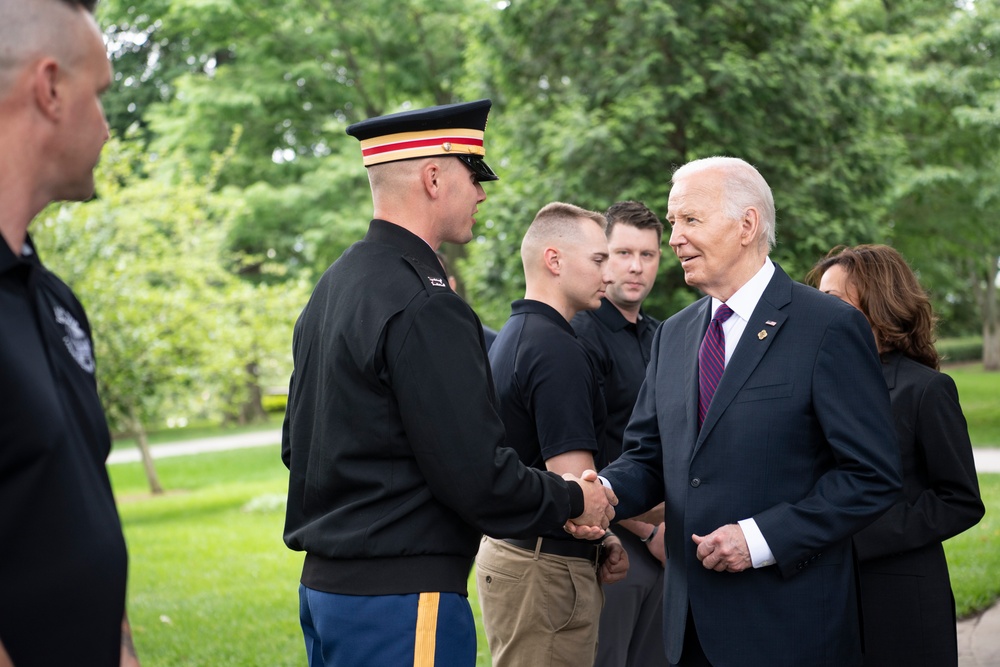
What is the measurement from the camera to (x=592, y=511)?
11.4ft

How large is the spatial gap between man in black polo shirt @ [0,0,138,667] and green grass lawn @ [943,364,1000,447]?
11087 millimetres

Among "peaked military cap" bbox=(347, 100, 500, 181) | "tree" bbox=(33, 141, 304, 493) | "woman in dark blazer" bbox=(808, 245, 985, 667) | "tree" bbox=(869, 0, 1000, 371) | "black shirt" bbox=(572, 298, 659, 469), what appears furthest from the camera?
"tree" bbox=(869, 0, 1000, 371)

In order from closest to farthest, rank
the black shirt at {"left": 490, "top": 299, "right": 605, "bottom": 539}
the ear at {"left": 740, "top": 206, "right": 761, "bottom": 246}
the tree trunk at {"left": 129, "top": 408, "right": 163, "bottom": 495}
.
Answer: the ear at {"left": 740, "top": 206, "right": 761, "bottom": 246}
the black shirt at {"left": 490, "top": 299, "right": 605, "bottom": 539}
the tree trunk at {"left": 129, "top": 408, "right": 163, "bottom": 495}

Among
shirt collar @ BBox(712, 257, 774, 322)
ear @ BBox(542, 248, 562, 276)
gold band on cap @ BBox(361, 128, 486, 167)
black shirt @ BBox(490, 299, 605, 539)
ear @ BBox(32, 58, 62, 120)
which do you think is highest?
ear @ BBox(32, 58, 62, 120)

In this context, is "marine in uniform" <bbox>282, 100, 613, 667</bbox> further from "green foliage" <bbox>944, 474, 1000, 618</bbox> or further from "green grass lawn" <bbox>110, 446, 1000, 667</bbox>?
"green foliage" <bbox>944, 474, 1000, 618</bbox>

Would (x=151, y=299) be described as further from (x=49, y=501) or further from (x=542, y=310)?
(x=49, y=501)

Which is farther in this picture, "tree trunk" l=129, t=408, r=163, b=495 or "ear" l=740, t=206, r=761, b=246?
"tree trunk" l=129, t=408, r=163, b=495

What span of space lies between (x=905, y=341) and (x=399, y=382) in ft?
7.32

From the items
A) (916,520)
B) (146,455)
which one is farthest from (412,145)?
(146,455)

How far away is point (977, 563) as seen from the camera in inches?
359

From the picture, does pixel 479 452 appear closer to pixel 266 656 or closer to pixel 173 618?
pixel 266 656

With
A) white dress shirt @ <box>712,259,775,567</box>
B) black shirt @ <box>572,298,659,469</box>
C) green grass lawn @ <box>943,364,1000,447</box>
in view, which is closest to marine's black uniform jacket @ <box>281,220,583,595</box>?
white dress shirt @ <box>712,259,775,567</box>

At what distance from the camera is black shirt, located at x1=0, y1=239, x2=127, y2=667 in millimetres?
1772

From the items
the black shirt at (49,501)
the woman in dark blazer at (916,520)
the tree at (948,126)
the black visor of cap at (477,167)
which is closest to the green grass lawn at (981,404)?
the tree at (948,126)
